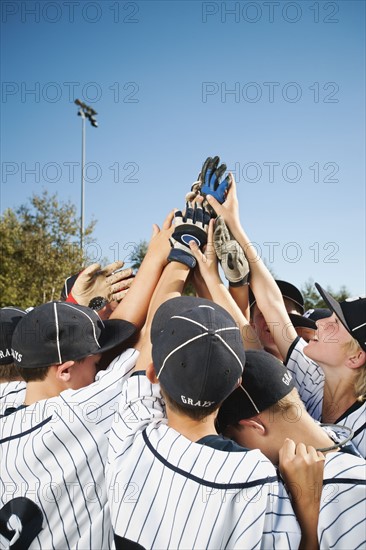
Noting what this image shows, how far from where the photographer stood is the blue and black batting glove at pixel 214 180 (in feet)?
11.6

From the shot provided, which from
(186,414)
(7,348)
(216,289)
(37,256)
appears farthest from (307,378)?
(37,256)

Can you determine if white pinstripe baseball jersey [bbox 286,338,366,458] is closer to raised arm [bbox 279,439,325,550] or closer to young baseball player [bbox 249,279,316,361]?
young baseball player [bbox 249,279,316,361]

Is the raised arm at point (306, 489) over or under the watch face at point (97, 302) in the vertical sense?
under

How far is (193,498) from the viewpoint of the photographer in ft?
6.14

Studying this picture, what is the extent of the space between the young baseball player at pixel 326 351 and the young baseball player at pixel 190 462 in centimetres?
87

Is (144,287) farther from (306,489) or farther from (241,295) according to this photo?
(306,489)

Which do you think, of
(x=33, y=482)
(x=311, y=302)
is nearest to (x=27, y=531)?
(x=33, y=482)

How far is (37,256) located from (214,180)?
63.5 feet

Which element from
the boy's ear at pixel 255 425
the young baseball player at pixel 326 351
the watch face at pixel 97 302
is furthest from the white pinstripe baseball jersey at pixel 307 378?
the watch face at pixel 97 302

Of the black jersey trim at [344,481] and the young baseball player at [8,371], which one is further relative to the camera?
the young baseball player at [8,371]

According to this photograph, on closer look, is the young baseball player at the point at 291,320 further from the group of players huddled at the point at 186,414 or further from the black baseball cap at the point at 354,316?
the black baseball cap at the point at 354,316

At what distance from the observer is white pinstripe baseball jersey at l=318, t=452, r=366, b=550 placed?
1.81m

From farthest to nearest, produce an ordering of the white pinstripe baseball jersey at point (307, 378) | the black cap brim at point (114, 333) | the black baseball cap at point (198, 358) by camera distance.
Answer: the white pinstripe baseball jersey at point (307, 378) → the black cap brim at point (114, 333) → the black baseball cap at point (198, 358)

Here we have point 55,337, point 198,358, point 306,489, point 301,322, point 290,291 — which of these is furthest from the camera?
point 290,291
